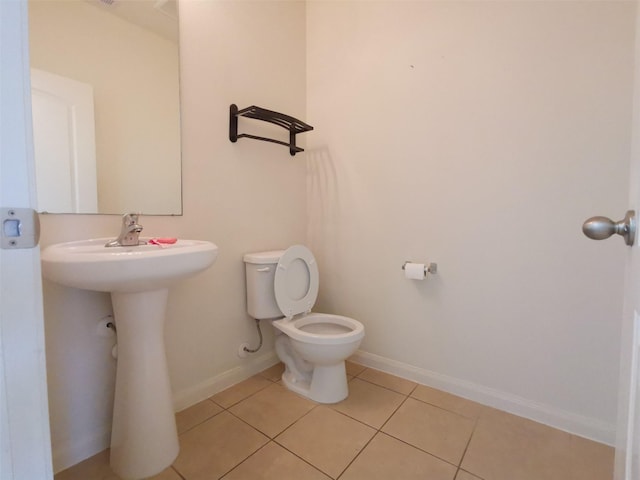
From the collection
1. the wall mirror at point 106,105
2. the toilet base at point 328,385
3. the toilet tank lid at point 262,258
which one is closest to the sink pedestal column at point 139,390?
the wall mirror at point 106,105

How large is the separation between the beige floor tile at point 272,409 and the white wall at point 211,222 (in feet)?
0.70

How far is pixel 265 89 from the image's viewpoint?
5.90ft

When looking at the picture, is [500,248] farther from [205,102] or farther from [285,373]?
[205,102]

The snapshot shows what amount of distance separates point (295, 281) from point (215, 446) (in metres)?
0.85

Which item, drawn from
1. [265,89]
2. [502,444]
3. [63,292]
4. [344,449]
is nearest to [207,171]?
[265,89]

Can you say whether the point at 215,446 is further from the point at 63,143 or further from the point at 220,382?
the point at 63,143

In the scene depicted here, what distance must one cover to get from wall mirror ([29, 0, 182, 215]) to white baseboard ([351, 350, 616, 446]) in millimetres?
1511

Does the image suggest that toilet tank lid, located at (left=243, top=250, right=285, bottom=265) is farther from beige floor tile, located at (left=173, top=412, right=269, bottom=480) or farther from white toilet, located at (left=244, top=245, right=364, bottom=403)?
beige floor tile, located at (left=173, top=412, right=269, bottom=480)

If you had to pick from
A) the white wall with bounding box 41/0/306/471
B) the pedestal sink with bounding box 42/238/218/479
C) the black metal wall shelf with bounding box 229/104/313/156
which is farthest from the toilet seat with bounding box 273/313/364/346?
the black metal wall shelf with bounding box 229/104/313/156

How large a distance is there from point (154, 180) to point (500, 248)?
166 centimetres

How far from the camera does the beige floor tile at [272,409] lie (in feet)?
4.47

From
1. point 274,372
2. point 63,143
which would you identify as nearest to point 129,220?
point 63,143

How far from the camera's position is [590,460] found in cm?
116

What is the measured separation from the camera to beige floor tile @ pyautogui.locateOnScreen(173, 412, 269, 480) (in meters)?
1.11
